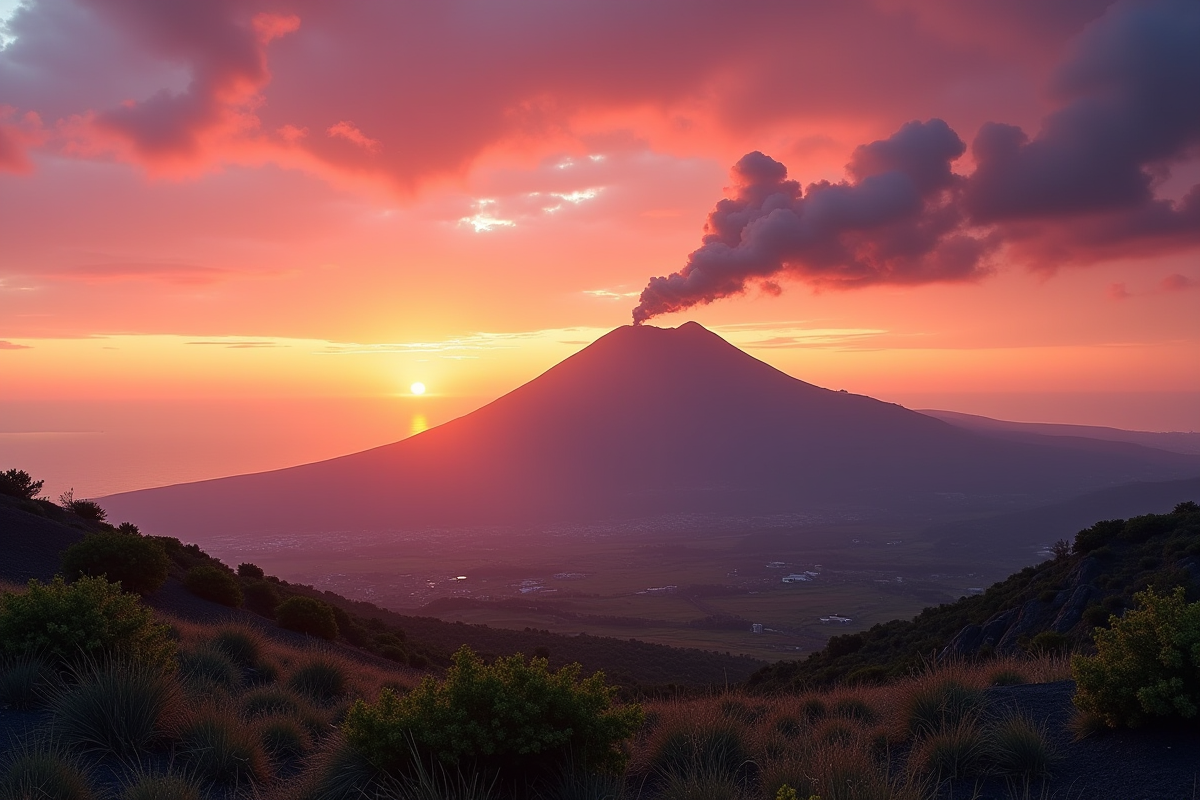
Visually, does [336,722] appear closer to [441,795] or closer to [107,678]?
[107,678]

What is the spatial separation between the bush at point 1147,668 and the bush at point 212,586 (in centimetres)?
1868

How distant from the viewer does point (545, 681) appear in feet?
18.9

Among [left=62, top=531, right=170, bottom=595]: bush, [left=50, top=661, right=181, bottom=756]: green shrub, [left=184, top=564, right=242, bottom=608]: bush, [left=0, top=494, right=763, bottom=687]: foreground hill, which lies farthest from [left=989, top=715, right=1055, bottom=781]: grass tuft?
[left=184, top=564, right=242, bottom=608]: bush

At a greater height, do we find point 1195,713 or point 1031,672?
point 1195,713

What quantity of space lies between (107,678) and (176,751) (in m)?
0.91

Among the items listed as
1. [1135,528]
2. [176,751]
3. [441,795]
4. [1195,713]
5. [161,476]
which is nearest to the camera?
[441,795]

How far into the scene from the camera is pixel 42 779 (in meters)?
5.18

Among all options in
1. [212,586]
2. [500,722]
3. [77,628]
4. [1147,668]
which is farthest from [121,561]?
[1147,668]

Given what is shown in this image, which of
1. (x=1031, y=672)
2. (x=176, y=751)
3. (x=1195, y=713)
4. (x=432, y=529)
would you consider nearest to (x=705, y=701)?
(x=1031, y=672)

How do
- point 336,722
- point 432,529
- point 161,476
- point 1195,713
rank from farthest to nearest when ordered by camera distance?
point 161,476, point 432,529, point 336,722, point 1195,713

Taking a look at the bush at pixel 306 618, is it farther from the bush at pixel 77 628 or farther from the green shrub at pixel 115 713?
the green shrub at pixel 115 713

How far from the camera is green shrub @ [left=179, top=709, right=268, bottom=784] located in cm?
640

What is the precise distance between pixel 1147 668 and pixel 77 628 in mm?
9728

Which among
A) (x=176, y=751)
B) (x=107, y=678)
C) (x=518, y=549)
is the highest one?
(x=107, y=678)
